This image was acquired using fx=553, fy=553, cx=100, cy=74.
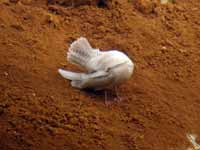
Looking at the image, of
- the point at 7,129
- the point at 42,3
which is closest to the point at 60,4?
the point at 42,3

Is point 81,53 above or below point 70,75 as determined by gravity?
above

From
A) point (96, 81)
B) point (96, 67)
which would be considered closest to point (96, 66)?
point (96, 67)

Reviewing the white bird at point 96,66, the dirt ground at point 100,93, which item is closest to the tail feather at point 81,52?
the white bird at point 96,66

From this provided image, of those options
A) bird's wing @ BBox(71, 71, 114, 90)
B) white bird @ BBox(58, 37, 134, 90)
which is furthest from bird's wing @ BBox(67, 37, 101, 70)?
bird's wing @ BBox(71, 71, 114, 90)

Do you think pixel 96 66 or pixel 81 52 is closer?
pixel 96 66

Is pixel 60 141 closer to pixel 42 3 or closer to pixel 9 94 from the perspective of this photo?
pixel 9 94

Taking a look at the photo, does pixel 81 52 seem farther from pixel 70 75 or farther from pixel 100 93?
pixel 100 93

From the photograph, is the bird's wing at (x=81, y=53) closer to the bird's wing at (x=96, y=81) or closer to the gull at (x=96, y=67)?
the gull at (x=96, y=67)
